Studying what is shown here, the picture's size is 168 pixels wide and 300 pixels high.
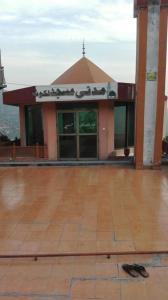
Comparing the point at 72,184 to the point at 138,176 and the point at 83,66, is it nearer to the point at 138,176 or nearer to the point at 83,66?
the point at 138,176

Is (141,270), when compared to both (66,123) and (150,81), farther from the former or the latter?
(66,123)

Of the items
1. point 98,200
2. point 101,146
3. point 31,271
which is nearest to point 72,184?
point 98,200

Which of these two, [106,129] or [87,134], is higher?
[106,129]

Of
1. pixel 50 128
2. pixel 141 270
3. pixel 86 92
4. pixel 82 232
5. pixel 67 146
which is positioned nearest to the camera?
pixel 141 270

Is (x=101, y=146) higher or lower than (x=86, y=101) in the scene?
lower

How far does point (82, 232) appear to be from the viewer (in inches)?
232

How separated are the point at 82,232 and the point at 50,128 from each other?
801 centimetres

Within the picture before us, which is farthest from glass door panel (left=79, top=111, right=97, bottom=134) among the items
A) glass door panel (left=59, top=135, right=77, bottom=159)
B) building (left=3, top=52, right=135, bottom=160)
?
glass door panel (left=59, top=135, right=77, bottom=159)

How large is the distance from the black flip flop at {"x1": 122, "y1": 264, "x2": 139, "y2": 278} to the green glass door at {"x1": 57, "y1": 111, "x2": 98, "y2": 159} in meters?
8.96

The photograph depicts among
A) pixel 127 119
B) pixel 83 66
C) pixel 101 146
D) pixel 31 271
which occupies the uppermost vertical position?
pixel 83 66

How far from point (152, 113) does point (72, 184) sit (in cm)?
423

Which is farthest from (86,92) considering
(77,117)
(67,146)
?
(67,146)

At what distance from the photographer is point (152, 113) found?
439 inches

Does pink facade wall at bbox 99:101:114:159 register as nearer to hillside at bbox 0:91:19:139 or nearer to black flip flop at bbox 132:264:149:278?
hillside at bbox 0:91:19:139
